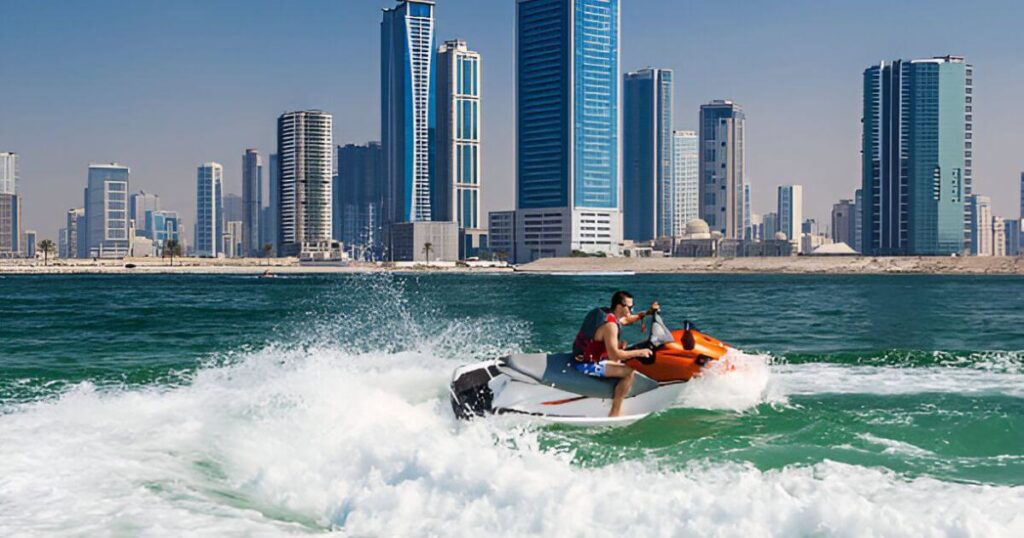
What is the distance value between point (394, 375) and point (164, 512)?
811cm

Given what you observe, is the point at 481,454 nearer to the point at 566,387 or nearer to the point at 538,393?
the point at 538,393

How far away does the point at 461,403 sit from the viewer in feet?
41.9

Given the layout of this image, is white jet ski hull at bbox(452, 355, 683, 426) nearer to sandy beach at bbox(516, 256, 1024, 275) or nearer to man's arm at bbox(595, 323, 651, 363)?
man's arm at bbox(595, 323, 651, 363)

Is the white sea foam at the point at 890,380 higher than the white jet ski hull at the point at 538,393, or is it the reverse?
the white jet ski hull at the point at 538,393

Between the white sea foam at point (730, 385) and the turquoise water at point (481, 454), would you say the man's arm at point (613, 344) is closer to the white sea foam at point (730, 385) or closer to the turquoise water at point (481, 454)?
the turquoise water at point (481, 454)

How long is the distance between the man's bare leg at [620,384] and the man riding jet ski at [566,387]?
36 mm

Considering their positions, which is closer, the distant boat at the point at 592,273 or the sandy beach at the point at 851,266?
the sandy beach at the point at 851,266

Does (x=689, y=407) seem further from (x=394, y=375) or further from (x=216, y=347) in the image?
(x=216, y=347)

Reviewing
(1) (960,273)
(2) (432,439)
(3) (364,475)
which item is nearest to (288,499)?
(3) (364,475)

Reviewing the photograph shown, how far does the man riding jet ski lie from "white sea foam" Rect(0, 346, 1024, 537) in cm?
36

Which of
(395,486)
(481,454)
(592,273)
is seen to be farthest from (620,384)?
(592,273)

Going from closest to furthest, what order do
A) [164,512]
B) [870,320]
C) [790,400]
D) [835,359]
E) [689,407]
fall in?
1. [164,512]
2. [689,407]
3. [790,400]
4. [835,359]
5. [870,320]

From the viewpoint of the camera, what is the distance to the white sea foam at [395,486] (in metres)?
8.72

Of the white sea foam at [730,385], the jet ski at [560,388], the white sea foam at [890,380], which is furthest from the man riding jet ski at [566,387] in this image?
the white sea foam at [890,380]
